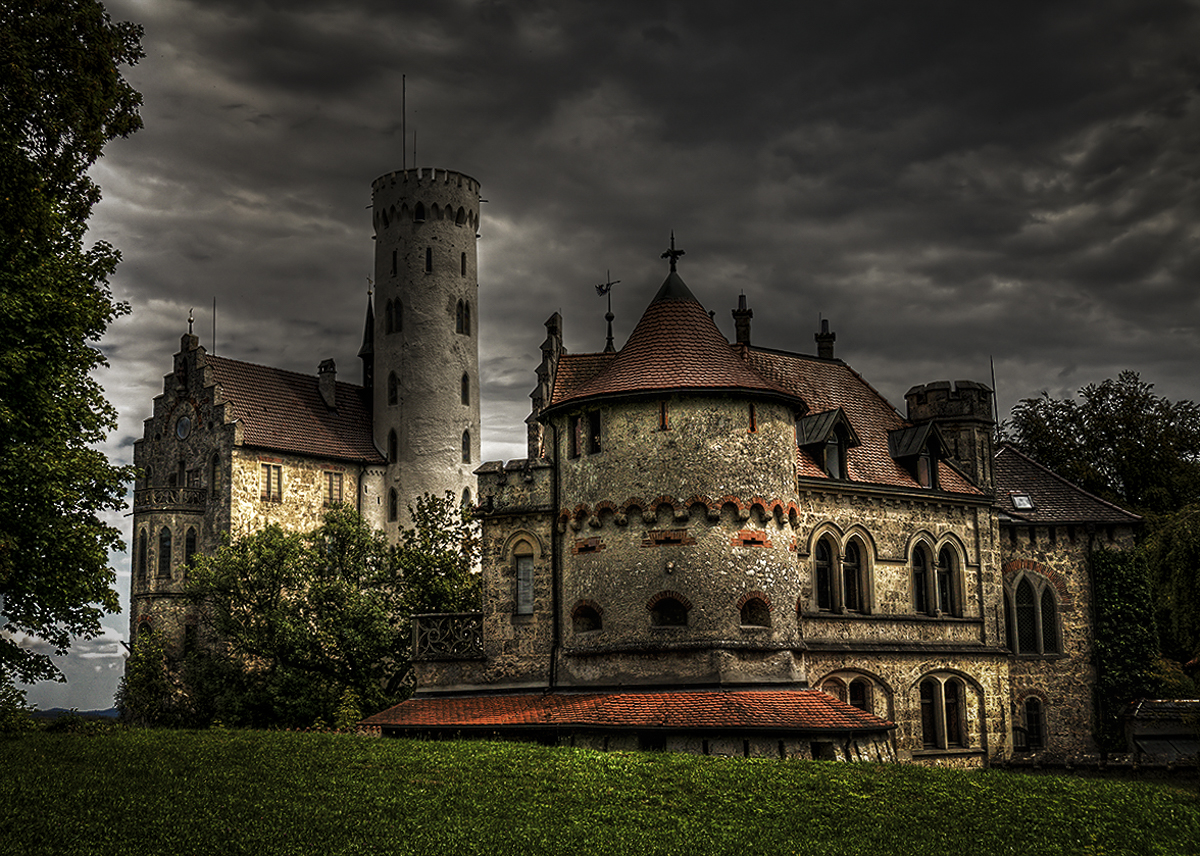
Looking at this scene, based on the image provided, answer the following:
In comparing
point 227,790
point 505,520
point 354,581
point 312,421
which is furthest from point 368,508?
point 227,790

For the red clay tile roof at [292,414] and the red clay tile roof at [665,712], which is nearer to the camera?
the red clay tile roof at [665,712]

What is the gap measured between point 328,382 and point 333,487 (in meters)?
5.55

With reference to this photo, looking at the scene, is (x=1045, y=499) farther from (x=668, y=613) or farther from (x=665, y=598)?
(x=665, y=598)

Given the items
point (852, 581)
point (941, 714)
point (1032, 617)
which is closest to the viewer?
point (852, 581)

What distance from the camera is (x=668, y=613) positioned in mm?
27188

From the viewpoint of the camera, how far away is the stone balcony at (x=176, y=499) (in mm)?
46906

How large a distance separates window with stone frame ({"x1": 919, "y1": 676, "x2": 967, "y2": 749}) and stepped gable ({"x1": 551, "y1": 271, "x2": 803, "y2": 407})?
10437 millimetres

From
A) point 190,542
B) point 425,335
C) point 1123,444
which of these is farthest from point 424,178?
point 1123,444

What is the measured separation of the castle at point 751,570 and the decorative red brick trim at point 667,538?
0.15ft

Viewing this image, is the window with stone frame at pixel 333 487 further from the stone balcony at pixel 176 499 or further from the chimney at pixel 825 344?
the chimney at pixel 825 344

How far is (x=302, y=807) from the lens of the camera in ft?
Answer: 57.8

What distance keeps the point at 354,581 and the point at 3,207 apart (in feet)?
67.4

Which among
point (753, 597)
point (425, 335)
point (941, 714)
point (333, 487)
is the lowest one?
point (941, 714)

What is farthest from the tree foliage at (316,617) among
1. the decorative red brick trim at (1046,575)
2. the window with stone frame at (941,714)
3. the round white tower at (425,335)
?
the decorative red brick trim at (1046,575)
